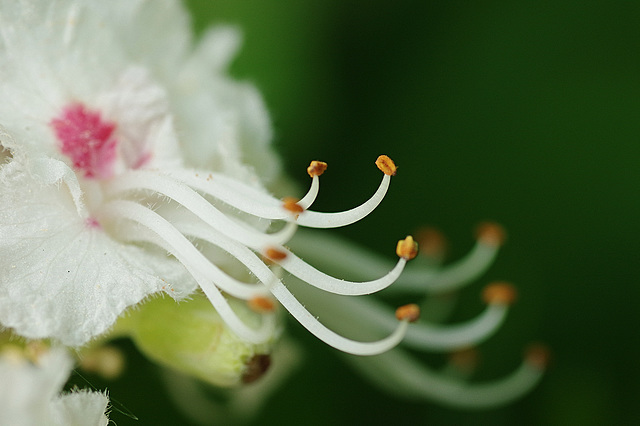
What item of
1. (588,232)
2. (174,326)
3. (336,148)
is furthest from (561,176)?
(174,326)

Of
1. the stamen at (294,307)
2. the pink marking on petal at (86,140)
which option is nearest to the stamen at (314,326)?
the stamen at (294,307)


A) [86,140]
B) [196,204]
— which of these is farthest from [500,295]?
[86,140]

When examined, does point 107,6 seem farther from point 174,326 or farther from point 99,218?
point 174,326

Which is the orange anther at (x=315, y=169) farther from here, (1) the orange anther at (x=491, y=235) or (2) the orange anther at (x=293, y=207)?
(1) the orange anther at (x=491, y=235)

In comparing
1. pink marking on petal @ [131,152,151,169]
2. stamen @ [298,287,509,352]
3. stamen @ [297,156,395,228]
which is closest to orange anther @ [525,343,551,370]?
stamen @ [298,287,509,352]

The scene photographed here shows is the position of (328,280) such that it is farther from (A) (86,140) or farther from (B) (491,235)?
(B) (491,235)

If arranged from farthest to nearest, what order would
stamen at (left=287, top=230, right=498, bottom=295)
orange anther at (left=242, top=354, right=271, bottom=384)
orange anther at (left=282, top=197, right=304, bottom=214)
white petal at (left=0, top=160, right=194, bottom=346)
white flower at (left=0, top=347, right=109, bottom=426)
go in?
stamen at (left=287, top=230, right=498, bottom=295), orange anther at (left=242, top=354, right=271, bottom=384), orange anther at (left=282, top=197, right=304, bottom=214), white petal at (left=0, top=160, right=194, bottom=346), white flower at (left=0, top=347, right=109, bottom=426)

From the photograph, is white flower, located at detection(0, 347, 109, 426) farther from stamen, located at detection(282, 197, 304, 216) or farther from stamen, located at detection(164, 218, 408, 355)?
stamen, located at detection(282, 197, 304, 216)
